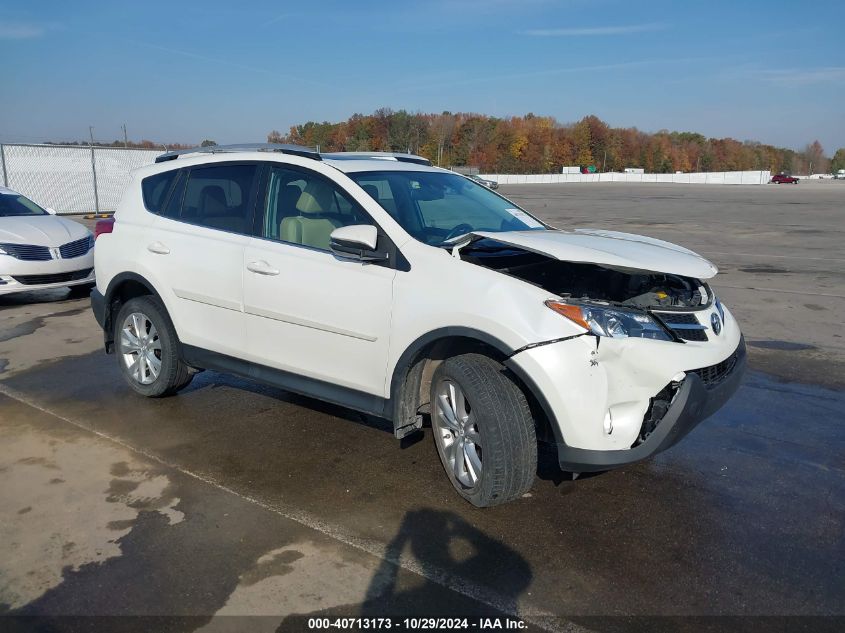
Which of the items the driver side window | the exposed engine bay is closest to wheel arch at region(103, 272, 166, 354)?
the driver side window

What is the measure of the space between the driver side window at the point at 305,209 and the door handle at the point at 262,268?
181mm

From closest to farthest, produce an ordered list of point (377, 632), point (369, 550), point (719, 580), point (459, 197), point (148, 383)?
1. point (377, 632)
2. point (719, 580)
3. point (369, 550)
4. point (459, 197)
5. point (148, 383)

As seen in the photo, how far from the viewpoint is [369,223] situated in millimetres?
4207

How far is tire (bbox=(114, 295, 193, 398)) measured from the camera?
209 inches

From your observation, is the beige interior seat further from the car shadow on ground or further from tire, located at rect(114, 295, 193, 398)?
the car shadow on ground

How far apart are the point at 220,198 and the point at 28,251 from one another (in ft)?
18.5

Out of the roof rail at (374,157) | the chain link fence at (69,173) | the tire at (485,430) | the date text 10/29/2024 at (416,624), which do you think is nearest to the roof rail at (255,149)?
the roof rail at (374,157)

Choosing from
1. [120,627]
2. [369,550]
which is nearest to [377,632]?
[369,550]

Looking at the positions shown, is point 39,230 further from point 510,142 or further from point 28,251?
point 510,142

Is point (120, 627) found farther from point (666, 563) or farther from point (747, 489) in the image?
point (747, 489)

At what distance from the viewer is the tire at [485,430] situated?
3512mm

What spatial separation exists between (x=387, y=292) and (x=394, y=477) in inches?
42.8

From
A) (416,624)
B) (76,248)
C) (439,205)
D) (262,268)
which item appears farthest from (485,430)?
(76,248)

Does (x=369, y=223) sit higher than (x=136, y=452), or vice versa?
(x=369, y=223)
